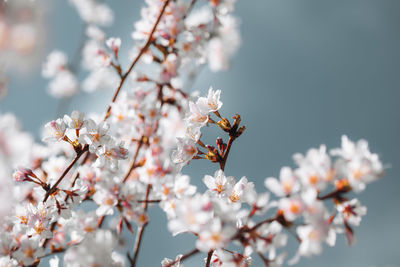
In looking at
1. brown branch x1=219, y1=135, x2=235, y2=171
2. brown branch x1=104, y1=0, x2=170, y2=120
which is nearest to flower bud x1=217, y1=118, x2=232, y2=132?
brown branch x1=219, y1=135, x2=235, y2=171

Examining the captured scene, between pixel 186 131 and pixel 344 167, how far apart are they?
739mm

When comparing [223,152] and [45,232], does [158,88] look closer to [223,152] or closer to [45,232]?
[223,152]

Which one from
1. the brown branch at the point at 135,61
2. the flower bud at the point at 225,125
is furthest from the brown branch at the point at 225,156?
the brown branch at the point at 135,61

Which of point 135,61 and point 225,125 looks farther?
point 135,61

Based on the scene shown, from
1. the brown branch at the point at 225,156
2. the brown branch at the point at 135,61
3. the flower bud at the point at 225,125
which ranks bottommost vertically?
the brown branch at the point at 225,156

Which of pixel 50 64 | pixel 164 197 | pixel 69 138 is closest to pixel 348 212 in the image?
pixel 164 197

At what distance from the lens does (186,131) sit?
1433 millimetres

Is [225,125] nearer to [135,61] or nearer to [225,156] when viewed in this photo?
[225,156]

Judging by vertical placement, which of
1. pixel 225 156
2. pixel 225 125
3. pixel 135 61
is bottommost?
pixel 225 156

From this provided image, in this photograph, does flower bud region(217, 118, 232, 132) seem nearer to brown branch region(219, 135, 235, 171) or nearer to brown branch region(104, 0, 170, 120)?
brown branch region(219, 135, 235, 171)

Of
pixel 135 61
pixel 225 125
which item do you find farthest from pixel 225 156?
pixel 135 61

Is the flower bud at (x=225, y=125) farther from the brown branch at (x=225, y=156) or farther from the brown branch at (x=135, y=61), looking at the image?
the brown branch at (x=135, y=61)

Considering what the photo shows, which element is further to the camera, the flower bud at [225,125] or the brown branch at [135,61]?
the brown branch at [135,61]

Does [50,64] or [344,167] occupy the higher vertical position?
[50,64]
